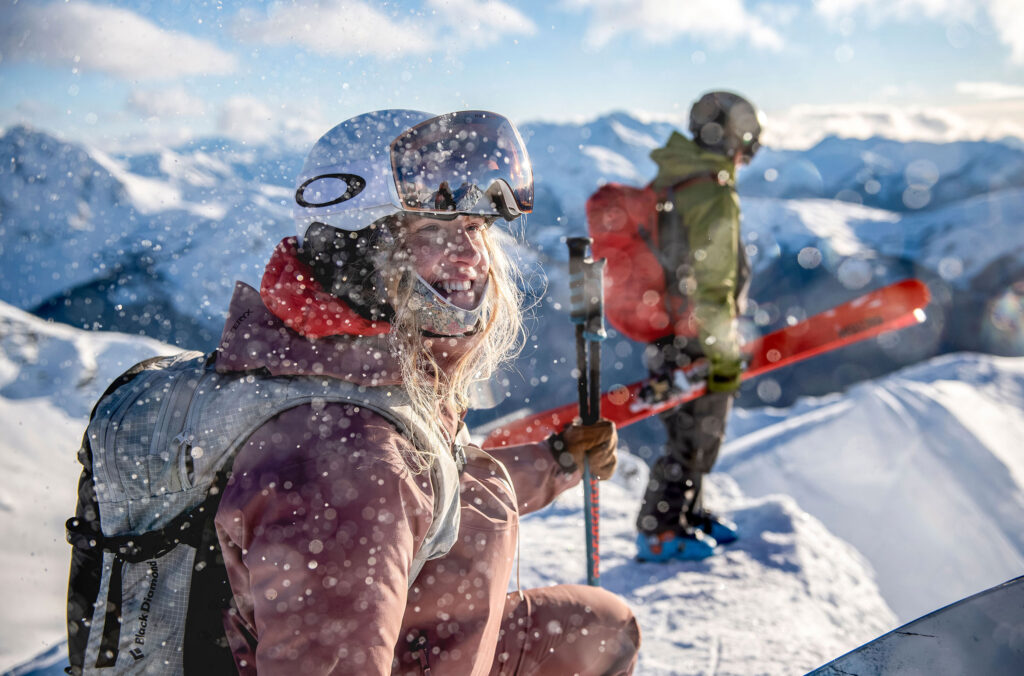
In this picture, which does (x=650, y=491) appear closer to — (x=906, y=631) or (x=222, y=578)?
(x=906, y=631)

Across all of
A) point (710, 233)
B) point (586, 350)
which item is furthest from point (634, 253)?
point (586, 350)

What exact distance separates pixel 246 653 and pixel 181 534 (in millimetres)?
255

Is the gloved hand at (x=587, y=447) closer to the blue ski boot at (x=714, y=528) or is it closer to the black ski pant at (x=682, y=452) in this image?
the black ski pant at (x=682, y=452)

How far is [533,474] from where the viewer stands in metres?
1.68

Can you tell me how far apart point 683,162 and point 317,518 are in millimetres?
2792

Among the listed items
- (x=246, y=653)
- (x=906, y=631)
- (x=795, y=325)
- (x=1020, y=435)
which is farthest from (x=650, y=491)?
(x=1020, y=435)

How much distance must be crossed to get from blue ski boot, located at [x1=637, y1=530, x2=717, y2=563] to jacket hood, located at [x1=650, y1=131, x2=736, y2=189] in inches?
79.4

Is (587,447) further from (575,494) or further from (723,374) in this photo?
(575,494)

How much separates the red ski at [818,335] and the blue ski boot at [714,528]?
0.80 metres

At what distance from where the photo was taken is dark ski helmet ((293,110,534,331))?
41.6 inches

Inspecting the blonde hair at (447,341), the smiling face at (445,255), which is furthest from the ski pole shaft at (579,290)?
the smiling face at (445,255)

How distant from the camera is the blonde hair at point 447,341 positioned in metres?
1.05

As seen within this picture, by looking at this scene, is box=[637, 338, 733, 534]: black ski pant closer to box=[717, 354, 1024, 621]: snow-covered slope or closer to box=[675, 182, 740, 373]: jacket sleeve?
box=[675, 182, 740, 373]: jacket sleeve

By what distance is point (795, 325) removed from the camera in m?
3.63
